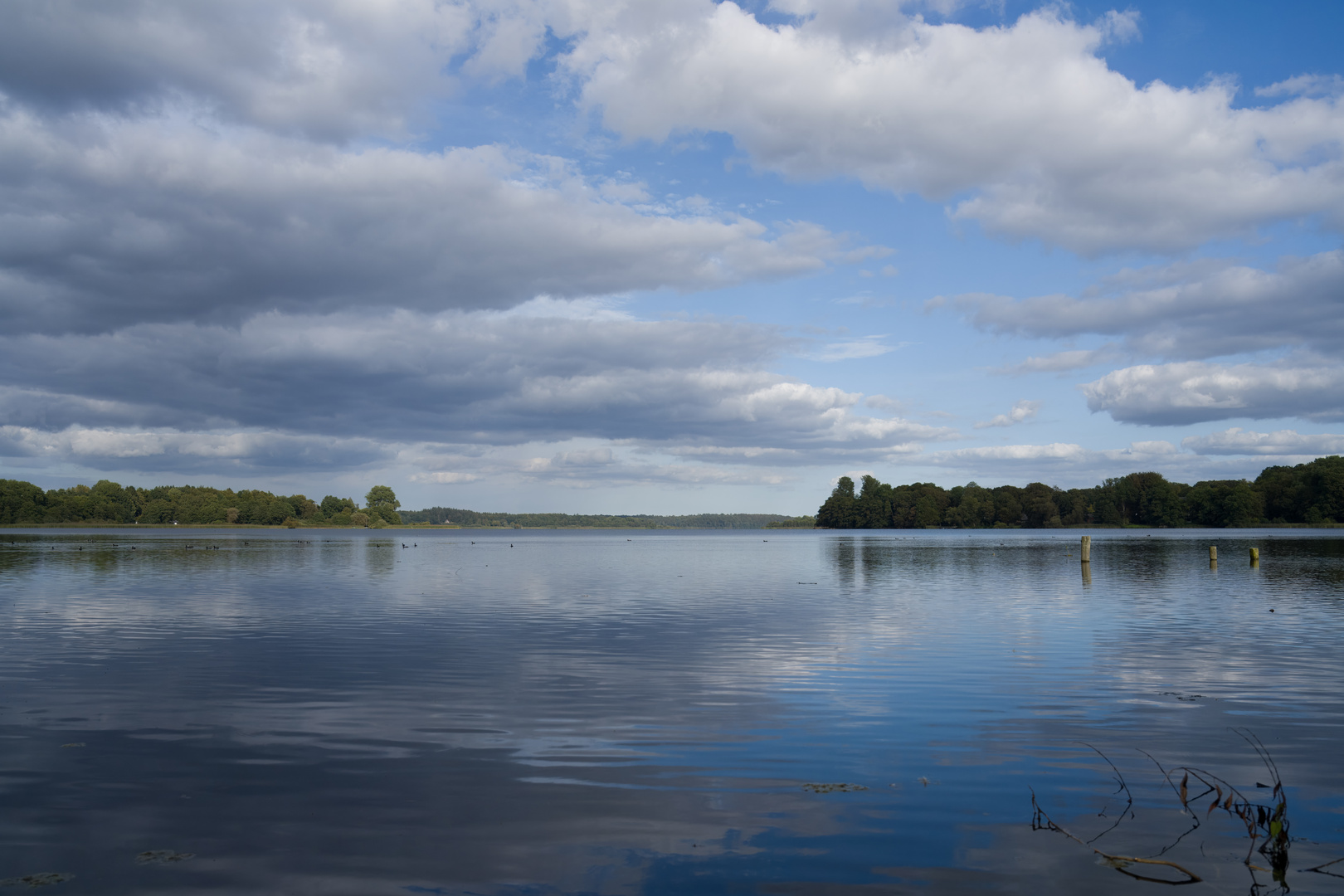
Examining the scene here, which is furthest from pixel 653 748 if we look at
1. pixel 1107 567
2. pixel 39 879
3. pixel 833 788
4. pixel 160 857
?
pixel 1107 567

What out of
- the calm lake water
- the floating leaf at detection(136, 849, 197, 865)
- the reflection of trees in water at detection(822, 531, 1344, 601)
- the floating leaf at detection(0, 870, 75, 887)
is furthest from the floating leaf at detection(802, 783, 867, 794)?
the reflection of trees in water at detection(822, 531, 1344, 601)

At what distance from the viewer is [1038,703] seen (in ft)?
57.3

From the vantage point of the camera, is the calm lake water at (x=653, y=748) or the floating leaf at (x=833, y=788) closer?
the calm lake water at (x=653, y=748)

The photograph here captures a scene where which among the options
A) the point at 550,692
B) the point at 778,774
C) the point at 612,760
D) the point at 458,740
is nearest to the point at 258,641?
the point at 550,692

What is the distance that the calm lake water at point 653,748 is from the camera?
8.88m

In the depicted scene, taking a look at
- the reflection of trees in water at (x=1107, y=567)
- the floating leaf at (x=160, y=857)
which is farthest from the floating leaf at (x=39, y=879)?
the reflection of trees in water at (x=1107, y=567)

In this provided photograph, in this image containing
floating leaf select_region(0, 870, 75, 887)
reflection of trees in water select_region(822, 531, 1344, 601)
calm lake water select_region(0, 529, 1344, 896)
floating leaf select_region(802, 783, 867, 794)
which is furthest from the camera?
reflection of trees in water select_region(822, 531, 1344, 601)

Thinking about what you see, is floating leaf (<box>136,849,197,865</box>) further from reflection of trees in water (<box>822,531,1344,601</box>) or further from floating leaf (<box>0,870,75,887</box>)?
reflection of trees in water (<box>822,531,1344,601</box>)

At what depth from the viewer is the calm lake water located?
8.88 metres

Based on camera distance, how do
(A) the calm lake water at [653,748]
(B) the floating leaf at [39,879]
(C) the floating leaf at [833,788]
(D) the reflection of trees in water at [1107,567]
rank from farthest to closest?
(D) the reflection of trees in water at [1107,567]
(C) the floating leaf at [833,788]
(A) the calm lake water at [653,748]
(B) the floating leaf at [39,879]

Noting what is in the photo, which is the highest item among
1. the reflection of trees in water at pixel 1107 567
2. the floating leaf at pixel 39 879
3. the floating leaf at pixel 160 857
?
the floating leaf at pixel 39 879

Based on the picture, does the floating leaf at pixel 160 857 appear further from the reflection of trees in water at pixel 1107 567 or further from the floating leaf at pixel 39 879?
the reflection of trees in water at pixel 1107 567

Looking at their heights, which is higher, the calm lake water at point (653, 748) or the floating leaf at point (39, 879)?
the floating leaf at point (39, 879)

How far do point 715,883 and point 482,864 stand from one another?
2427 millimetres
